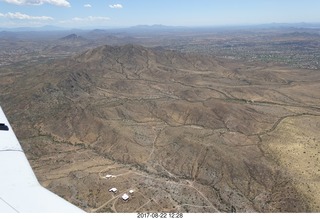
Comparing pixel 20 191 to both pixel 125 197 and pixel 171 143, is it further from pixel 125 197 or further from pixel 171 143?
pixel 171 143

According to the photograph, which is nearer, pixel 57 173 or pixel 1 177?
pixel 1 177

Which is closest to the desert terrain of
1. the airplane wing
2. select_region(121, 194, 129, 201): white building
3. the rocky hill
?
the rocky hill

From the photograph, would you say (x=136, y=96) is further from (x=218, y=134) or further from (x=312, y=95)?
(x=312, y=95)

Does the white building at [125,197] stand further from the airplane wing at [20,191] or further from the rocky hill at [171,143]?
the airplane wing at [20,191]

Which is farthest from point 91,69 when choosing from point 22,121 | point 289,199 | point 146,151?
point 289,199

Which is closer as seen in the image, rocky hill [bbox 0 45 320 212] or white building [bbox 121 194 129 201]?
white building [bbox 121 194 129 201]

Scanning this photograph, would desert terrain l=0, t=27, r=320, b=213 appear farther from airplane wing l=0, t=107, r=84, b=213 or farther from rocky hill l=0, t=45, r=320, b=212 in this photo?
airplane wing l=0, t=107, r=84, b=213
